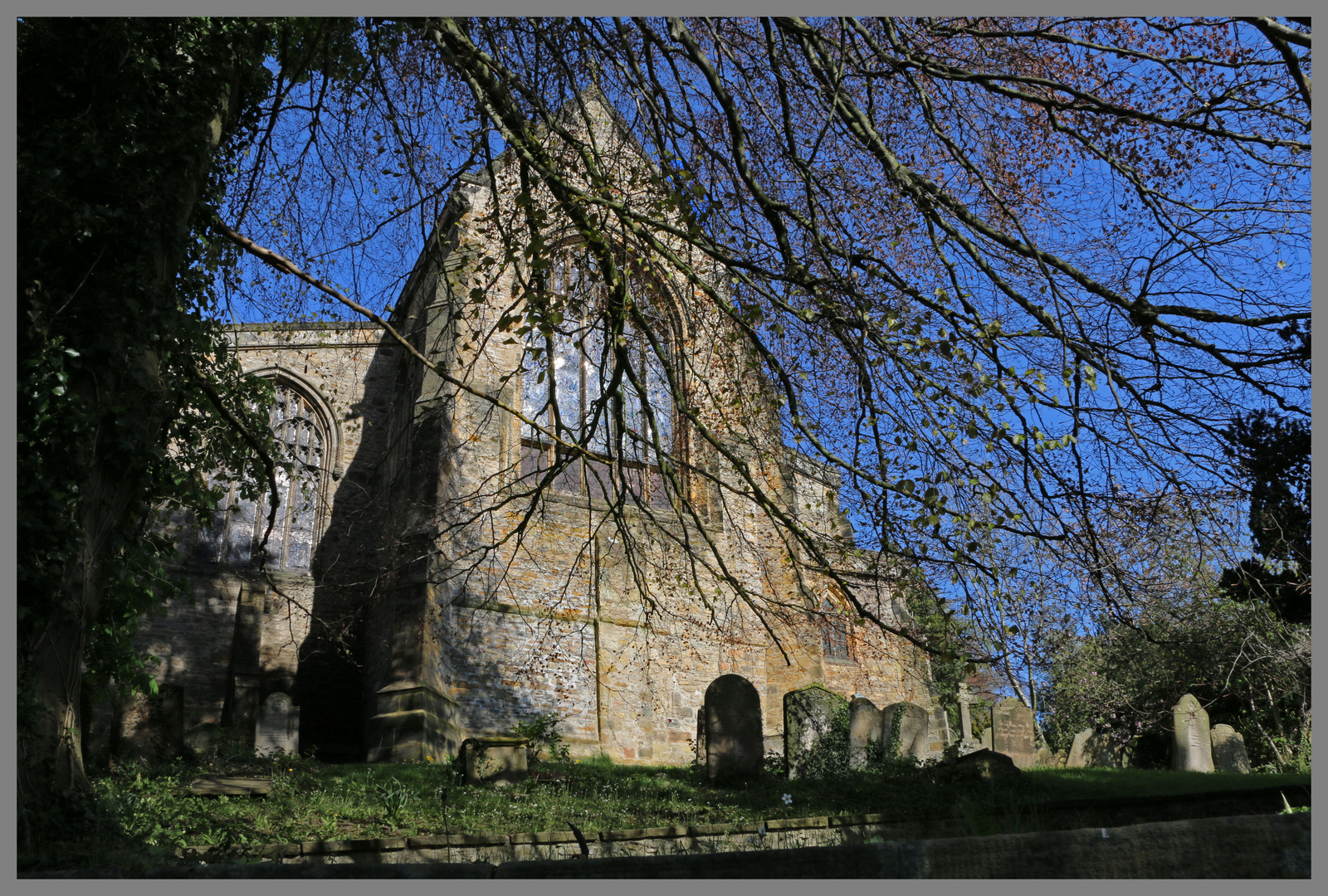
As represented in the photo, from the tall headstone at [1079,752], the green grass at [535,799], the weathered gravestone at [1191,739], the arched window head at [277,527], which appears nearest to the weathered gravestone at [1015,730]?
the weathered gravestone at [1191,739]

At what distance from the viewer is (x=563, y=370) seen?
15.8m

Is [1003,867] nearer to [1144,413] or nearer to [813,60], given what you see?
[1144,413]

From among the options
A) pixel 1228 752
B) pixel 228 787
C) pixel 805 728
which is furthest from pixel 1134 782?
pixel 228 787

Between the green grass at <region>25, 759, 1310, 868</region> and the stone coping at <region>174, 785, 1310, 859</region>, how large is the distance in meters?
0.16

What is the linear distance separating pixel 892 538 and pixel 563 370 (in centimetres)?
1034

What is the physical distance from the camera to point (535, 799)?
344 inches

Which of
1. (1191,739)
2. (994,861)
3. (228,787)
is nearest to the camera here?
(994,861)

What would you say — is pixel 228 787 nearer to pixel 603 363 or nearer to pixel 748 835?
pixel 748 835

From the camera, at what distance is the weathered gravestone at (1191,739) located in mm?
12938

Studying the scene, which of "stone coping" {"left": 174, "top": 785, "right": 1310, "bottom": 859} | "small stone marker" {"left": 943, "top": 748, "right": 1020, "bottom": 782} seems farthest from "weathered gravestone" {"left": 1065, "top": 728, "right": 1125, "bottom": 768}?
"stone coping" {"left": 174, "top": 785, "right": 1310, "bottom": 859}

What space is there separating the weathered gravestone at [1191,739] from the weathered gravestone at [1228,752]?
0.29 meters

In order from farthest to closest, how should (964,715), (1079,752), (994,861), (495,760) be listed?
(964,715)
(1079,752)
(495,760)
(994,861)

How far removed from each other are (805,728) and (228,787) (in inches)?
225

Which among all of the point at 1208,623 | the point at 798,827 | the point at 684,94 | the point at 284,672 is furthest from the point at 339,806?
the point at 1208,623
